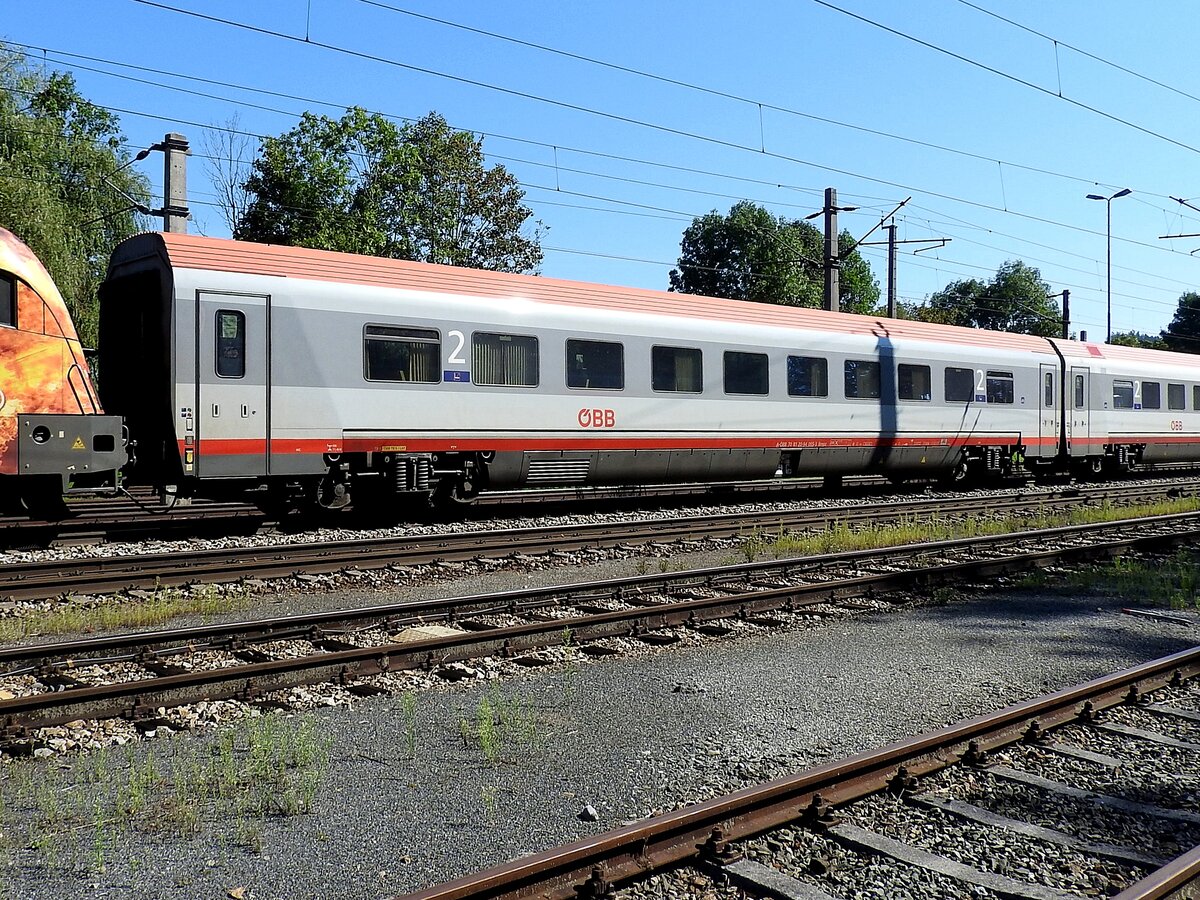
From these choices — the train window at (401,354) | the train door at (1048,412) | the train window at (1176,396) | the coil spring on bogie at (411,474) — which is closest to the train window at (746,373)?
the train window at (401,354)

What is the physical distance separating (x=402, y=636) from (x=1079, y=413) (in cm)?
2030

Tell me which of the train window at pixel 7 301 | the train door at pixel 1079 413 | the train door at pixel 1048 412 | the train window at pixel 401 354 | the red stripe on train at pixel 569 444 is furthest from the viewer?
the train door at pixel 1079 413

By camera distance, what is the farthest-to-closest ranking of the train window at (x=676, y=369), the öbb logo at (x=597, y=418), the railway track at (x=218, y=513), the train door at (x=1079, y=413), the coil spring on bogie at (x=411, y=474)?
the train door at (x=1079, y=413) → the train window at (x=676, y=369) → the öbb logo at (x=597, y=418) → the coil spring on bogie at (x=411, y=474) → the railway track at (x=218, y=513)

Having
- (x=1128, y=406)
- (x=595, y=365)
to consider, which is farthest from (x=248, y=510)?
(x=1128, y=406)

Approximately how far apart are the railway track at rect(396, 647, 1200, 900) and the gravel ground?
0.44 m

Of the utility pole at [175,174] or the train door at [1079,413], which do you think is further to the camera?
the train door at [1079,413]

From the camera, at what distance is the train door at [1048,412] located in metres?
22.7

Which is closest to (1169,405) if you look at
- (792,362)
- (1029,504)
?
(1029,504)

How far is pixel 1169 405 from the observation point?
2628 cm

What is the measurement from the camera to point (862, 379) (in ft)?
62.3

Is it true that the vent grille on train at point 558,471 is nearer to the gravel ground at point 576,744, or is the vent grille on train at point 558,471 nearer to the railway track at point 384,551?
the railway track at point 384,551

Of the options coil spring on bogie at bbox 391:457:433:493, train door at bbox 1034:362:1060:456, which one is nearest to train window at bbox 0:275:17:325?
coil spring on bogie at bbox 391:457:433:493

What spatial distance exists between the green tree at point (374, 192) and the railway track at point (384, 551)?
60.2 ft

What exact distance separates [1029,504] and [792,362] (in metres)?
4.96
